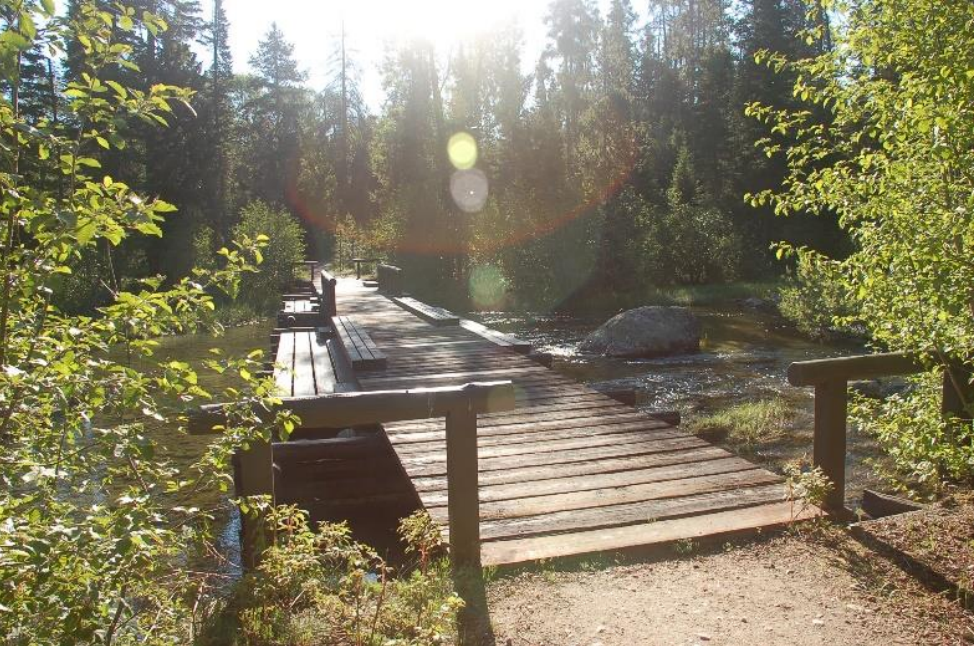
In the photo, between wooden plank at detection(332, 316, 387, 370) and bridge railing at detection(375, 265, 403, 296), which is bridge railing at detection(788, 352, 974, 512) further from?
bridge railing at detection(375, 265, 403, 296)

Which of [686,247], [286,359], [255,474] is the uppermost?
[686,247]

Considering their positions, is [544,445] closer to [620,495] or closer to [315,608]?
[620,495]

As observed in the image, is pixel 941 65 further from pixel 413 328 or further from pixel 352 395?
pixel 413 328

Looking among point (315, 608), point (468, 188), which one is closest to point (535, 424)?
point (315, 608)

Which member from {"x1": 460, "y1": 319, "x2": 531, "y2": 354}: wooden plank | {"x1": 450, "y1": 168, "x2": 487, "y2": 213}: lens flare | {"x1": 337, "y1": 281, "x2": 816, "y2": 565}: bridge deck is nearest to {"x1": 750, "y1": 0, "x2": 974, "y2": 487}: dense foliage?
{"x1": 337, "y1": 281, "x2": 816, "y2": 565}: bridge deck

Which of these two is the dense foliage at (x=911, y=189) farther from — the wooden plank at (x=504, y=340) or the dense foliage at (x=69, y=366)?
the wooden plank at (x=504, y=340)

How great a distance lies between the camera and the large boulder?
1612 cm

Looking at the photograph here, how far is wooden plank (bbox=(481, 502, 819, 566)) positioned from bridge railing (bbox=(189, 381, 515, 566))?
0.81ft

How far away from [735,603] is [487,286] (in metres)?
25.3

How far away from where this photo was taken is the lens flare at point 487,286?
28438 mm

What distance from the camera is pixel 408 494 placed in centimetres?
777

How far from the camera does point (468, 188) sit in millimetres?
29516

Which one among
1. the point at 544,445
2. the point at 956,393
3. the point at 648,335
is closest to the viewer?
the point at 956,393

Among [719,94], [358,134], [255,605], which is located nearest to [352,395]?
[255,605]
